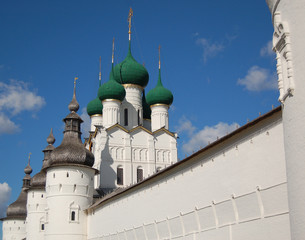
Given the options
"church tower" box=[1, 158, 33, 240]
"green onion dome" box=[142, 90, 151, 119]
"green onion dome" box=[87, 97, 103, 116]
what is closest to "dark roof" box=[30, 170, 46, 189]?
"green onion dome" box=[87, 97, 103, 116]

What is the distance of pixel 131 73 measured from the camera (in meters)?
33.0

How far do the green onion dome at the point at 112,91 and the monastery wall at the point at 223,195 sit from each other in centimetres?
1209

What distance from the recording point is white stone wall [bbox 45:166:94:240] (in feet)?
79.8

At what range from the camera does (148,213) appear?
17.9m

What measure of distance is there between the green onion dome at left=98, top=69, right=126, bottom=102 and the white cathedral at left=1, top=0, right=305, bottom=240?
66 mm

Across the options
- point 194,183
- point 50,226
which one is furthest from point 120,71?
point 194,183

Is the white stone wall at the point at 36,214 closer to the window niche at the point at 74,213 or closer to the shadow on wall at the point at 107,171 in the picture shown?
the shadow on wall at the point at 107,171

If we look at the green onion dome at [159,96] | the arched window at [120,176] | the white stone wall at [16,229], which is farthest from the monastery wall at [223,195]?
the white stone wall at [16,229]

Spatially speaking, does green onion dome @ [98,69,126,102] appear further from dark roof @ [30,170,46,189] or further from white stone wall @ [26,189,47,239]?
white stone wall @ [26,189,47,239]

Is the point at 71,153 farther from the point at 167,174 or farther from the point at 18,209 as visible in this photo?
the point at 18,209

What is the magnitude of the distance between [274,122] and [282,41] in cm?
285

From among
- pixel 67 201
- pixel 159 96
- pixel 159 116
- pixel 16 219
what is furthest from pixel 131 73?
pixel 16 219

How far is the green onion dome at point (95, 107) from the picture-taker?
34.6 meters

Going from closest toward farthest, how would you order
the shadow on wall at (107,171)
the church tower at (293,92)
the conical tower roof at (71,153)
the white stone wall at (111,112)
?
the church tower at (293,92) < the conical tower roof at (71,153) < the shadow on wall at (107,171) < the white stone wall at (111,112)
